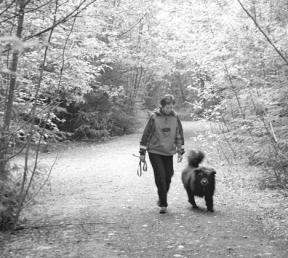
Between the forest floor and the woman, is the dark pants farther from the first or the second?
the forest floor

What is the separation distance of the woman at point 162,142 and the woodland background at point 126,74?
1762mm

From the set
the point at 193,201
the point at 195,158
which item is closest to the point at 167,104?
the point at 195,158

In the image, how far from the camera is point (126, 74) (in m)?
24.9

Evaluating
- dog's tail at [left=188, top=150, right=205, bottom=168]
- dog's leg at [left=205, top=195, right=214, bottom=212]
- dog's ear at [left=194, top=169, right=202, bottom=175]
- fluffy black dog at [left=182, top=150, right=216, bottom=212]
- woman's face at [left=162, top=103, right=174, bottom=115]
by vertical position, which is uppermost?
woman's face at [left=162, top=103, right=174, bottom=115]

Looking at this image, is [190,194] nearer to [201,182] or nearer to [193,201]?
[193,201]

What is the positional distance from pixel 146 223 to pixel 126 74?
19199 mm

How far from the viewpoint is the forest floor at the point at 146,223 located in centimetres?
507

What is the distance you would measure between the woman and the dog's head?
50 cm

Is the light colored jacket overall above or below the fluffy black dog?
above

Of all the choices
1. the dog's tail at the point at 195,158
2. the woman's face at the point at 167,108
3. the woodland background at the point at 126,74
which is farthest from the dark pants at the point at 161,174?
the woodland background at the point at 126,74

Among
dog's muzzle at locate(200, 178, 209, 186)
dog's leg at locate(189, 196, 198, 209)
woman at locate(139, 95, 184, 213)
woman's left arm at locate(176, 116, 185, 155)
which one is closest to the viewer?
dog's muzzle at locate(200, 178, 209, 186)

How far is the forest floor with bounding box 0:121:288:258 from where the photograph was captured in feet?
16.6

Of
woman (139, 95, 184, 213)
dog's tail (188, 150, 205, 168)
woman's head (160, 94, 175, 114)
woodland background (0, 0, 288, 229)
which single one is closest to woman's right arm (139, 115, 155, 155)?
woman (139, 95, 184, 213)

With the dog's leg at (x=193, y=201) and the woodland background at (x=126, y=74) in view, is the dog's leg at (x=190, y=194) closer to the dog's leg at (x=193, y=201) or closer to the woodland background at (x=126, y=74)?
the dog's leg at (x=193, y=201)
